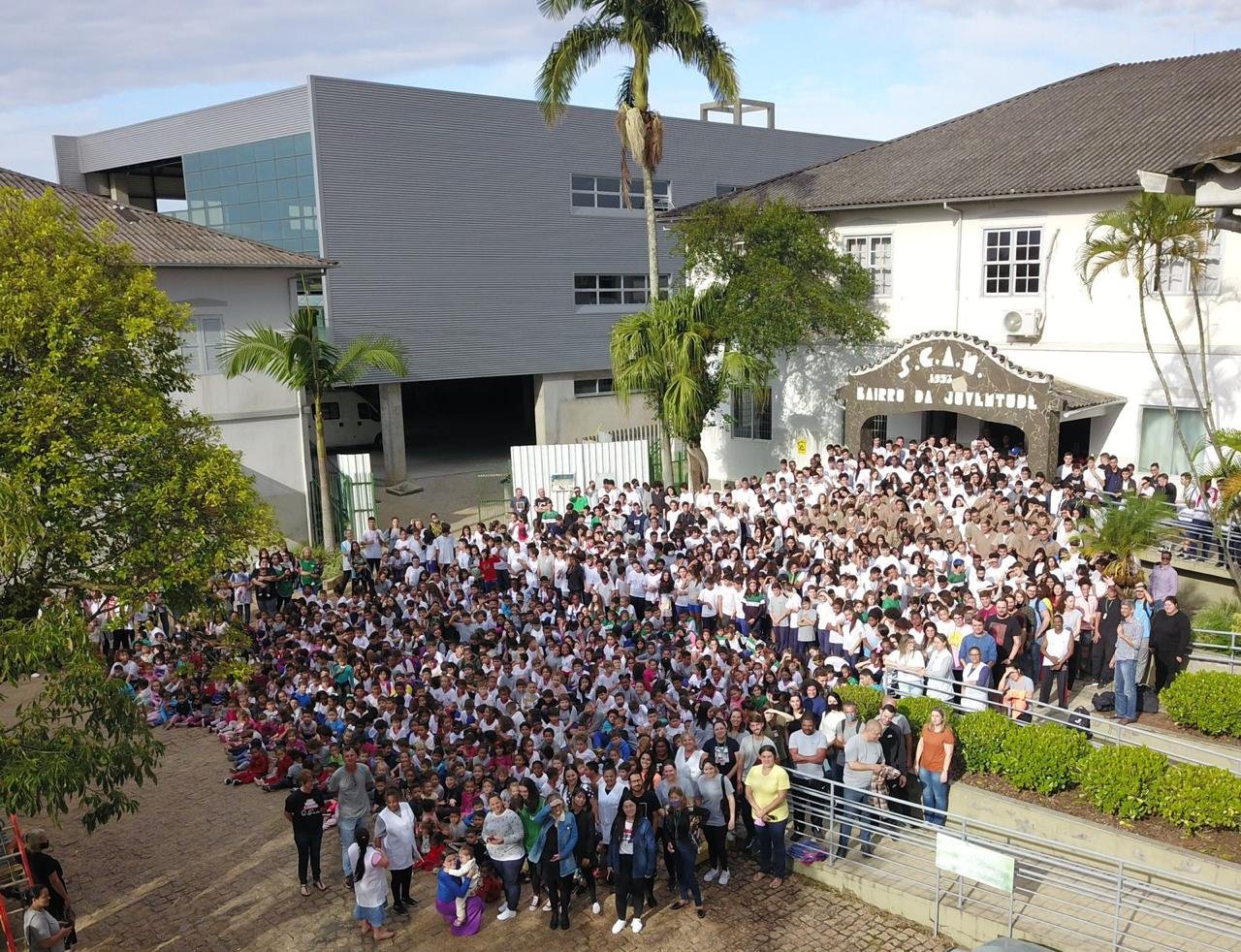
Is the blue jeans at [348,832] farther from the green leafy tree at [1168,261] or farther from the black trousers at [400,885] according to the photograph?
the green leafy tree at [1168,261]

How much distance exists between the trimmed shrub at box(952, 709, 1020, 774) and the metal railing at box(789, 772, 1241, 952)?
66cm

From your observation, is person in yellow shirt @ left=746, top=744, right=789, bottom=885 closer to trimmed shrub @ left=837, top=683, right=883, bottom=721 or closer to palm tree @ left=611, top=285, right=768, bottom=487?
trimmed shrub @ left=837, top=683, right=883, bottom=721

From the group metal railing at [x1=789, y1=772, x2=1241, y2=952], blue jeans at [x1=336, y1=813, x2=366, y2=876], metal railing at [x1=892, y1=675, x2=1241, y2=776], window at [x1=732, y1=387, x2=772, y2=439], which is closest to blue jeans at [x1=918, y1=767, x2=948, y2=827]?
metal railing at [x1=789, y1=772, x2=1241, y2=952]

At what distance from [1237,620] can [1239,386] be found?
7430 millimetres

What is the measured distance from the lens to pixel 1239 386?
19672mm

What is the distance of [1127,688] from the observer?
12.0 meters

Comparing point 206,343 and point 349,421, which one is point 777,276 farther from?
point 349,421

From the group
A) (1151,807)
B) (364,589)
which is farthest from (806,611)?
(364,589)

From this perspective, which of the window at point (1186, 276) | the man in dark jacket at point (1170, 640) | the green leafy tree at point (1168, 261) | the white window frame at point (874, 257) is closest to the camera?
the man in dark jacket at point (1170, 640)

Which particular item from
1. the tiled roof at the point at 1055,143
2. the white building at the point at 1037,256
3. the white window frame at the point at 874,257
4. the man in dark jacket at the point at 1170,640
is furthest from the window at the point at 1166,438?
the man in dark jacket at the point at 1170,640

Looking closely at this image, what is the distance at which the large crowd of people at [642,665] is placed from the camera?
10.3m

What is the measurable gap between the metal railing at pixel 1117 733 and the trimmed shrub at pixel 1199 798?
0.72 meters

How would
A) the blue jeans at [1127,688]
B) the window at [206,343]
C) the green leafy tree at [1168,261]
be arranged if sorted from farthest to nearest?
the window at [206,343], the green leafy tree at [1168,261], the blue jeans at [1127,688]

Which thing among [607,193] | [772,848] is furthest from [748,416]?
[772,848]
